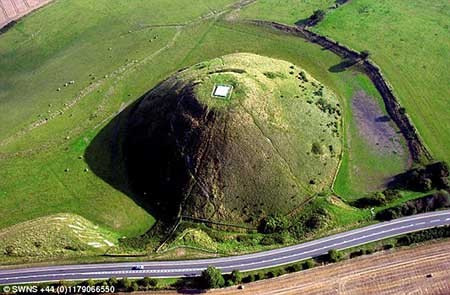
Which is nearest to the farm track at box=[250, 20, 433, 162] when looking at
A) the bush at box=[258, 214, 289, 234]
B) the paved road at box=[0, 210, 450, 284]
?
the paved road at box=[0, 210, 450, 284]

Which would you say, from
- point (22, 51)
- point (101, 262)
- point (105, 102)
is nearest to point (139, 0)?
point (22, 51)

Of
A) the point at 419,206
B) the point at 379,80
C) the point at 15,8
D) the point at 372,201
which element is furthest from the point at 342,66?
the point at 15,8

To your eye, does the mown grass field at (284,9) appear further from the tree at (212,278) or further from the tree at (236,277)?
the tree at (212,278)

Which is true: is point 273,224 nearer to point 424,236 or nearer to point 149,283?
point 149,283

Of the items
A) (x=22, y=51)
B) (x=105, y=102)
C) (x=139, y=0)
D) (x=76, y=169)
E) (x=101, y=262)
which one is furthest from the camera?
(x=139, y=0)

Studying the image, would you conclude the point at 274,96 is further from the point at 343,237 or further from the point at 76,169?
the point at 76,169

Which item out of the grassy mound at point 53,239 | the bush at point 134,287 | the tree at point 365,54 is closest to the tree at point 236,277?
the bush at point 134,287
